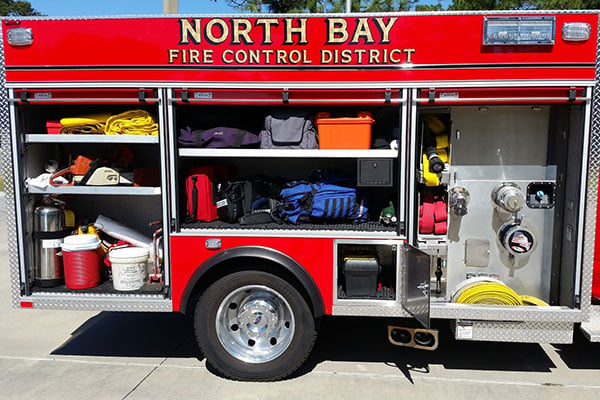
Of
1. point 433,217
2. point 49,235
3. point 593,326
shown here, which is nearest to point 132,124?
point 49,235

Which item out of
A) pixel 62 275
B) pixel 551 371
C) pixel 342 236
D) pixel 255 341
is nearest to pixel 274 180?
pixel 342 236

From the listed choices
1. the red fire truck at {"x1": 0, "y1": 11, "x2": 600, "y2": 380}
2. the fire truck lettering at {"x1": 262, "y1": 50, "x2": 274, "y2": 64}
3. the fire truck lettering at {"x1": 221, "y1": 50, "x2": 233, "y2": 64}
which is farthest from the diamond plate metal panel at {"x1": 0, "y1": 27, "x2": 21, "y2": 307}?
the fire truck lettering at {"x1": 262, "y1": 50, "x2": 274, "y2": 64}

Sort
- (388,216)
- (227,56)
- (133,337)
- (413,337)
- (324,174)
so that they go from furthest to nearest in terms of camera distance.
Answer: (133,337)
(324,174)
(388,216)
(413,337)
(227,56)

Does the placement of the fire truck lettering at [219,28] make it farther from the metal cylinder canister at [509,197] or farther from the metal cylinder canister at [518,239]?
the metal cylinder canister at [518,239]

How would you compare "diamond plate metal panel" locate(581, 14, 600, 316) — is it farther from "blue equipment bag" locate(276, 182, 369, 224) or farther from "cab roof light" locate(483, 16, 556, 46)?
"blue equipment bag" locate(276, 182, 369, 224)

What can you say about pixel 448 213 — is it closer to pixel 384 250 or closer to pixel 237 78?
pixel 384 250

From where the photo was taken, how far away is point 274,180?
464 centimetres

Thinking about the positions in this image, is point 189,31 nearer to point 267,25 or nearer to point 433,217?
point 267,25

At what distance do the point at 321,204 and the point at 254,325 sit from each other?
1133mm

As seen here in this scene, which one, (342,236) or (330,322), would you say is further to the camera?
(330,322)

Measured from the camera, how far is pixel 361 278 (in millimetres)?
3924

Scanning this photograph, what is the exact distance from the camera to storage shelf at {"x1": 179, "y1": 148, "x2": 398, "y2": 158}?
381cm

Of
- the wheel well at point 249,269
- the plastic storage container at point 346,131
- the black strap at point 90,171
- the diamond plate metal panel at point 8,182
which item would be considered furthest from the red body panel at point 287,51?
the wheel well at point 249,269

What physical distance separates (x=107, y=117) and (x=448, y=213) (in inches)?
118
